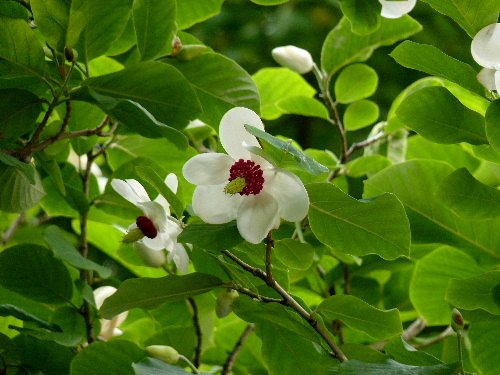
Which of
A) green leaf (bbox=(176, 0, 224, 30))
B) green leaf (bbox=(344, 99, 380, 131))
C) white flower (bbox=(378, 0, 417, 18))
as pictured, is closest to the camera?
white flower (bbox=(378, 0, 417, 18))

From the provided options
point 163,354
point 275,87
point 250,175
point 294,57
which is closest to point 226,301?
point 163,354

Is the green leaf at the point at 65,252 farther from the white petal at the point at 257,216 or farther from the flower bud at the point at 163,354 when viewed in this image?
the white petal at the point at 257,216

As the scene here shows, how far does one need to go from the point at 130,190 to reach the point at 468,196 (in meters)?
0.26

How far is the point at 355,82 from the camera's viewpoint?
1.08m

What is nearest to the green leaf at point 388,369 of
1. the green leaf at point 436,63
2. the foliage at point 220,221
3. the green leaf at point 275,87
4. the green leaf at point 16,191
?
the foliage at point 220,221

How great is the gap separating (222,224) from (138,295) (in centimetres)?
9

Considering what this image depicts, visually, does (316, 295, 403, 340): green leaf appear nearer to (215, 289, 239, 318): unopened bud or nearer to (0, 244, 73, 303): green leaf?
(215, 289, 239, 318): unopened bud

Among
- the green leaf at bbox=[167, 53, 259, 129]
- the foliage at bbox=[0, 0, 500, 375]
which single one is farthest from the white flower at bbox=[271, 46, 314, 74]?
the green leaf at bbox=[167, 53, 259, 129]

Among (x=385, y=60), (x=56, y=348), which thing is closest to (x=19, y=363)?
(x=56, y=348)

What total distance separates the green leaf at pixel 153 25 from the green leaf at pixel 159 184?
154 millimetres

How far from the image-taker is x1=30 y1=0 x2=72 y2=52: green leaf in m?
0.69

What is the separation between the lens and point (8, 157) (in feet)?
2.15

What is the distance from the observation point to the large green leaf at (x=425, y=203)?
2.86ft

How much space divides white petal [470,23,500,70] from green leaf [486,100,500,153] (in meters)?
0.03
